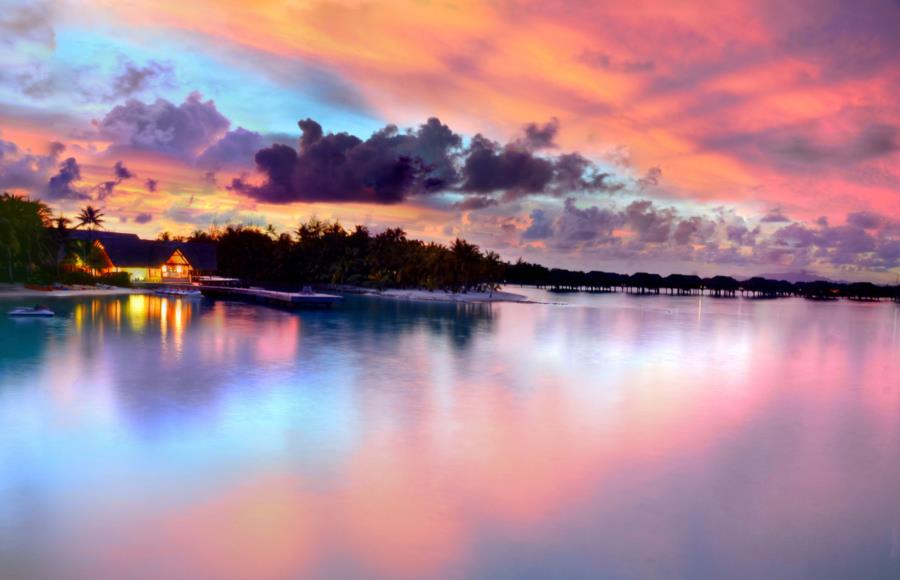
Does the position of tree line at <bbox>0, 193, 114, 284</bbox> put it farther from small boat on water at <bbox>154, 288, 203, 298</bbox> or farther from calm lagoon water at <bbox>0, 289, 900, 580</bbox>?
calm lagoon water at <bbox>0, 289, 900, 580</bbox>

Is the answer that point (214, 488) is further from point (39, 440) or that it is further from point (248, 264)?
point (248, 264)

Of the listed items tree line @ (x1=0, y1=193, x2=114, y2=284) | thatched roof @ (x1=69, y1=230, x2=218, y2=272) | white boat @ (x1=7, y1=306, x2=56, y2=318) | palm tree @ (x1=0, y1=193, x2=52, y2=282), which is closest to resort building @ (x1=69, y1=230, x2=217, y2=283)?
thatched roof @ (x1=69, y1=230, x2=218, y2=272)

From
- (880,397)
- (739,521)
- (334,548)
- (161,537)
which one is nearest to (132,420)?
(161,537)

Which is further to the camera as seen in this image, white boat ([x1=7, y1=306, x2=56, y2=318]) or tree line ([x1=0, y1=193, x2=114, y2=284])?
tree line ([x1=0, y1=193, x2=114, y2=284])

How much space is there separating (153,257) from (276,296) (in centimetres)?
4478

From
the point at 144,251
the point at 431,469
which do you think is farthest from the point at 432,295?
the point at 431,469

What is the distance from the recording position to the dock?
2191 inches

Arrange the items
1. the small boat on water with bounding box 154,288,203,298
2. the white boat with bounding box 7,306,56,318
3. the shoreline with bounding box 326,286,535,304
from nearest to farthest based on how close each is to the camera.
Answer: the white boat with bounding box 7,306,56,318 → the small boat on water with bounding box 154,288,203,298 → the shoreline with bounding box 326,286,535,304

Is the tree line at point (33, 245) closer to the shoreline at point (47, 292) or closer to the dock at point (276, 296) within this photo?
the shoreline at point (47, 292)

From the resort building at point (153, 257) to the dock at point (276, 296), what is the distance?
20.2 metres

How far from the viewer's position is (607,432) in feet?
47.7

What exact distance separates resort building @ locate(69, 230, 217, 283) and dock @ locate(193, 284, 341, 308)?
2022 centimetres

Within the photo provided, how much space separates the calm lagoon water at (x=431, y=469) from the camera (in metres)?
7.53

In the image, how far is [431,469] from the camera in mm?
11055
